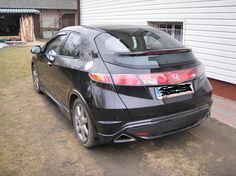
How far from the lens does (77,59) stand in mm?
3553

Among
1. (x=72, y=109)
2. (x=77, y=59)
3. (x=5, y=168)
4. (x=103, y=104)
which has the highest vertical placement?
(x=77, y=59)

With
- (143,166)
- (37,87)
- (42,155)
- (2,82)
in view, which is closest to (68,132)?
(42,155)

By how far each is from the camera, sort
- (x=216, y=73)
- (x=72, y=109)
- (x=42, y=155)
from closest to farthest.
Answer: (x=42, y=155) → (x=72, y=109) → (x=216, y=73)

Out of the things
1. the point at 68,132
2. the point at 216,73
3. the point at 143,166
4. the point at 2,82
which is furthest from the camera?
the point at 2,82

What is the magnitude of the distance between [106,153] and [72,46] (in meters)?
1.60

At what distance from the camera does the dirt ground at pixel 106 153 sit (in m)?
3.03

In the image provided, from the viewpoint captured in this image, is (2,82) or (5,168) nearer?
(5,168)

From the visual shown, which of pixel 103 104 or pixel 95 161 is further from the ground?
pixel 103 104

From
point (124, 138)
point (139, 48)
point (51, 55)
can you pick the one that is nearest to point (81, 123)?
point (124, 138)

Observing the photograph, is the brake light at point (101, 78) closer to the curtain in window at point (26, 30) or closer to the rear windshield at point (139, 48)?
the rear windshield at point (139, 48)

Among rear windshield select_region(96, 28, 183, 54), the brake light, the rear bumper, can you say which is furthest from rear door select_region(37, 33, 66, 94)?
the rear bumper

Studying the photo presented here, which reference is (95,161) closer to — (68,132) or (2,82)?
(68,132)

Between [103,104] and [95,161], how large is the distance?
30.4 inches

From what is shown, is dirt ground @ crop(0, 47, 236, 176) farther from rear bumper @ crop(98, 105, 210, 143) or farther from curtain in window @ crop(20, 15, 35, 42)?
curtain in window @ crop(20, 15, 35, 42)
